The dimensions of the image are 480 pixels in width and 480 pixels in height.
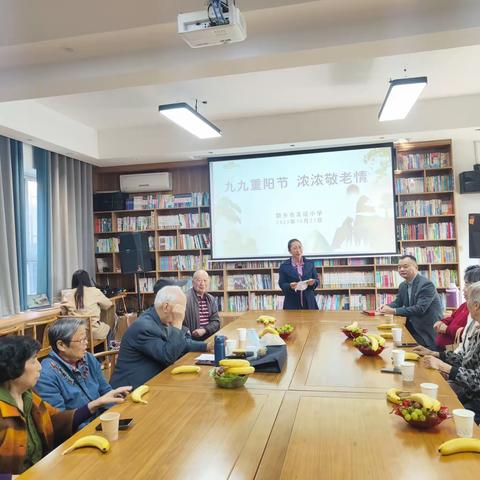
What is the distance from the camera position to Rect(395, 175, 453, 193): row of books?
5676 mm

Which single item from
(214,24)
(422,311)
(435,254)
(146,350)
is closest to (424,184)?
(435,254)

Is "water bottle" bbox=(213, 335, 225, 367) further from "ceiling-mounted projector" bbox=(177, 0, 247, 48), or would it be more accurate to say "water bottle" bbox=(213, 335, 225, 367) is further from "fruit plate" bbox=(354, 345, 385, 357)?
"ceiling-mounted projector" bbox=(177, 0, 247, 48)

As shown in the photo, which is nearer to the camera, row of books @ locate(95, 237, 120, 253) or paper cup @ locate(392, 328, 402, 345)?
paper cup @ locate(392, 328, 402, 345)

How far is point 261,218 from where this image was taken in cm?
616

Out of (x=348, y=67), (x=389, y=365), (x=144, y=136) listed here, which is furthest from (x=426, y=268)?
(x=144, y=136)

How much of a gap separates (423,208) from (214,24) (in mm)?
4405

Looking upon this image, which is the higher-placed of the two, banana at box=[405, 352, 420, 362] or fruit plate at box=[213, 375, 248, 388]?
fruit plate at box=[213, 375, 248, 388]

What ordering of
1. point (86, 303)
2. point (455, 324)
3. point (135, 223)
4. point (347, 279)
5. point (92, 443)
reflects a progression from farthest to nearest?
point (135, 223), point (347, 279), point (86, 303), point (455, 324), point (92, 443)

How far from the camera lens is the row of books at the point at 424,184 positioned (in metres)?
5.68

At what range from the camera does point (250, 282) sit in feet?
20.6

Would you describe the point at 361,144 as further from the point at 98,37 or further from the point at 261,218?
the point at 98,37

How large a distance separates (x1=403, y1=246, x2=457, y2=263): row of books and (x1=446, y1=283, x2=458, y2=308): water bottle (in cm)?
37

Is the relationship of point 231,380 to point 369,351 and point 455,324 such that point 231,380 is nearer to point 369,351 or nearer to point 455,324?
point 369,351

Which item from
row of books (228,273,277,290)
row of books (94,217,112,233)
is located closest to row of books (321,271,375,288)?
row of books (228,273,277,290)
